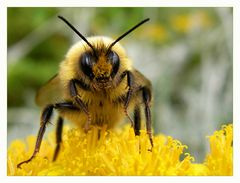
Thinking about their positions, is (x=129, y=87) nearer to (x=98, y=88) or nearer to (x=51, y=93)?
(x=98, y=88)

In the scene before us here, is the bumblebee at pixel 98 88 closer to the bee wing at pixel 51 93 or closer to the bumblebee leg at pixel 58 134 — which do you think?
the bee wing at pixel 51 93

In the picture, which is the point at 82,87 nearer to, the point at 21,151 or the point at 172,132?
the point at 21,151

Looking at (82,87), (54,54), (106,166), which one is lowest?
(106,166)

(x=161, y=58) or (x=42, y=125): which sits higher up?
(x=161, y=58)

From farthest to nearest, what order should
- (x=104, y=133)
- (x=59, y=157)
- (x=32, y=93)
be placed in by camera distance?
(x=32, y=93), (x=59, y=157), (x=104, y=133)

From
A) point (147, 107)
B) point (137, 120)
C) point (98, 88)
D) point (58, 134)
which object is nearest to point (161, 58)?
point (58, 134)

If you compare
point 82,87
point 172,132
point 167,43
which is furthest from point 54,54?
point 82,87

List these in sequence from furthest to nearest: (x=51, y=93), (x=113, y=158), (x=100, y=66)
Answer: (x=51, y=93)
(x=113, y=158)
(x=100, y=66)

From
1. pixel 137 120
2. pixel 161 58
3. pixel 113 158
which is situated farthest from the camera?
pixel 161 58
